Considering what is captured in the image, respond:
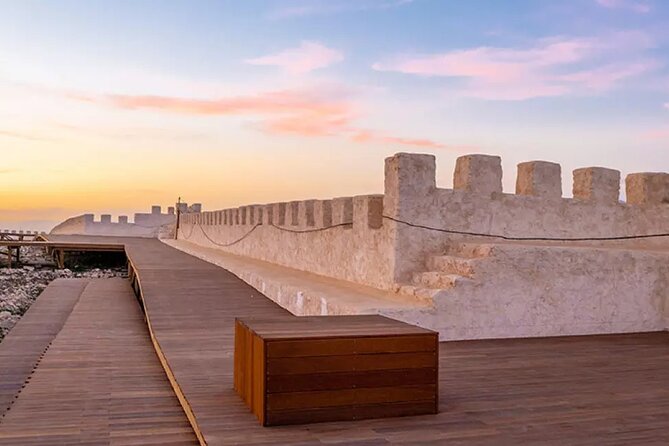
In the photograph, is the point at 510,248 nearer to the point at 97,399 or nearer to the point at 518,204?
the point at 518,204

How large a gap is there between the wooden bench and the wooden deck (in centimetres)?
8

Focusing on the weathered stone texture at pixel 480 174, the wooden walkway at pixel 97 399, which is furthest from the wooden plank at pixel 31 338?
the weathered stone texture at pixel 480 174

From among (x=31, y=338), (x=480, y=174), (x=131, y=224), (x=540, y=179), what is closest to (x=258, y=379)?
(x=480, y=174)

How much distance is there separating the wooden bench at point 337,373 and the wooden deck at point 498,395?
0.08 metres

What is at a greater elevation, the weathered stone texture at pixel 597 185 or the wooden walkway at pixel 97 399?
the weathered stone texture at pixel 597 185

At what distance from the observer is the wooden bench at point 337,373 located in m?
3.43

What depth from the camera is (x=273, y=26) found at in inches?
441

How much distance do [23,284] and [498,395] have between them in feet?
59.7

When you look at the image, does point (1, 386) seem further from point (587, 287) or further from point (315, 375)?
point (587, 287)

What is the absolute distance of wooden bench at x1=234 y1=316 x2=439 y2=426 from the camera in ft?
11.3

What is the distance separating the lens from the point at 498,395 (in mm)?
4141

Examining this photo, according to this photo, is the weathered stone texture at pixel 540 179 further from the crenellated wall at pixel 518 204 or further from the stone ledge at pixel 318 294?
the stone ledge at pixel 318 294

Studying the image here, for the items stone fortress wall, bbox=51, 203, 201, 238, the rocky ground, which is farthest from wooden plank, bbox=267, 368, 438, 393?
stone fortress wall, bbox=51, 203, 201, 238

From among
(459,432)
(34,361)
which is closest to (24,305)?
(34,361)
